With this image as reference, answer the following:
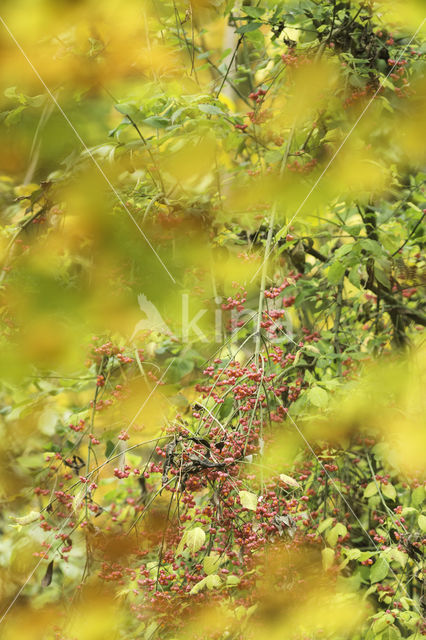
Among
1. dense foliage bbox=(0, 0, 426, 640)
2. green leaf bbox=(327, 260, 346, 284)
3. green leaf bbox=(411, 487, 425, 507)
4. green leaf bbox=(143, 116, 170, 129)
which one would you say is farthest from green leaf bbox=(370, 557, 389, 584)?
green leaf bbox=(143, 116, 170, 129)

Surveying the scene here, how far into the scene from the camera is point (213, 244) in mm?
1226

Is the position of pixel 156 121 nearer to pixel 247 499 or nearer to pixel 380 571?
pixel 247 499

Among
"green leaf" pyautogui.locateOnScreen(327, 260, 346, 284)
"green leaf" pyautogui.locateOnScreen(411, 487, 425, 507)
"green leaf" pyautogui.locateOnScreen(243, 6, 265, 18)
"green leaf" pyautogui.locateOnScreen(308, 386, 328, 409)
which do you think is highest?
"green leaf" pyautogui.locateOnScreen(243, 6, 265, 18)

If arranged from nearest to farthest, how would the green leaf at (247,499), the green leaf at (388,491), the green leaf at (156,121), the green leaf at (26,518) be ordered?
the green leaf at (247,499) < the green leaf at (26,518) < the green leaf at (156,121) < the green leaf at (388,491)

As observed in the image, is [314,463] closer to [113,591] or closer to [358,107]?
[113,591]

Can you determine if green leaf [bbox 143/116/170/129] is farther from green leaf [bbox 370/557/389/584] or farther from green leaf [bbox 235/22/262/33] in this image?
green leaf [bbox 370/557/389/584]

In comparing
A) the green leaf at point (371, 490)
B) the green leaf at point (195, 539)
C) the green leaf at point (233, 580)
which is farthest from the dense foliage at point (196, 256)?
the green leaf at point (195, 539)

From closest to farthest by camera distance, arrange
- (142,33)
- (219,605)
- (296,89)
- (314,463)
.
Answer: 1. (219,605)
2. (314,463)
3. (296,89)
4. (142,33)

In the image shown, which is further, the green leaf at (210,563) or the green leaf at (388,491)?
the green leaf at (388,491)

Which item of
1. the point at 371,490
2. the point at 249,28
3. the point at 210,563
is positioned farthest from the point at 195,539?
the point at 249,28

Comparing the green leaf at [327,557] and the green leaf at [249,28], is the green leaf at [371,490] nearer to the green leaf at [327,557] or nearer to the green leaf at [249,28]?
the green leaf at [327,557]

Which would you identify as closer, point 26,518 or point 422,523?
point 26,518

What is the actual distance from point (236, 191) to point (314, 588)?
0.71m

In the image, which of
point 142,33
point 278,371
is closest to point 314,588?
point 278,371
